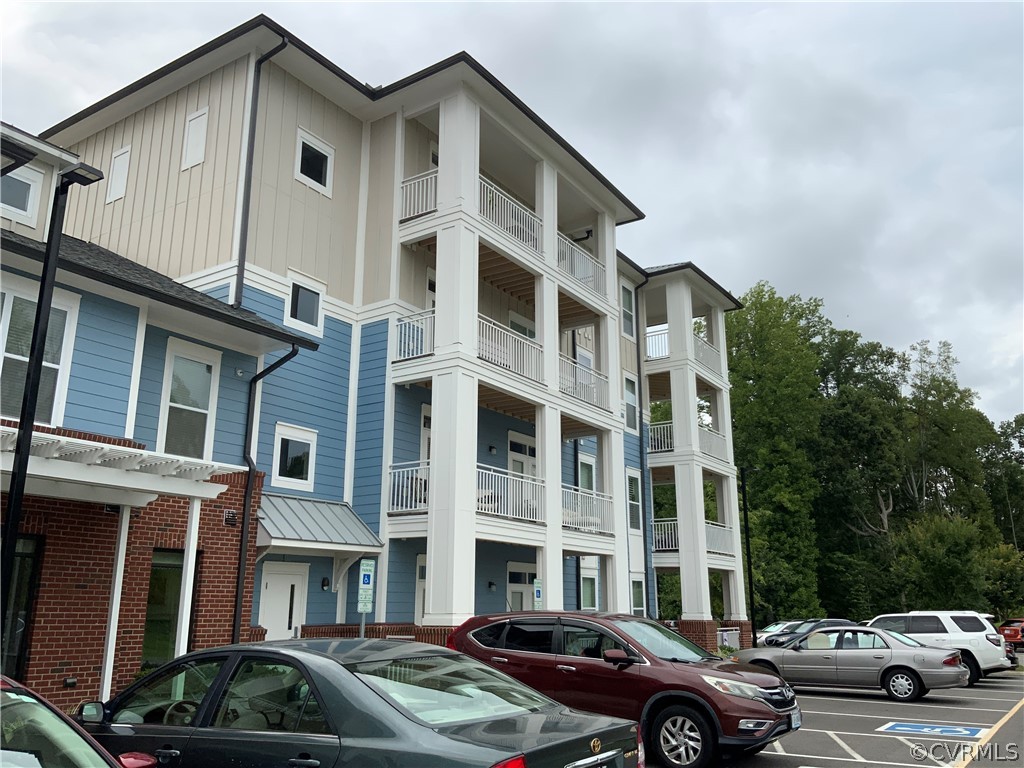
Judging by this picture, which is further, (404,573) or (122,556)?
(404,573)

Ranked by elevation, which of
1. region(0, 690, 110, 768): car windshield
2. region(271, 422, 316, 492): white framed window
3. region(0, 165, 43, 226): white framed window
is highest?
region(0, 165, 43, 226): white framed window

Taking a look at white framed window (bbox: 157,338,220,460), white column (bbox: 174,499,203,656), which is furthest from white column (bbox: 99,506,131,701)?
white framed window (bbox: 157,338,220,460)

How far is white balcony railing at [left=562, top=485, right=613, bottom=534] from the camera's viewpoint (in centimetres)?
1920

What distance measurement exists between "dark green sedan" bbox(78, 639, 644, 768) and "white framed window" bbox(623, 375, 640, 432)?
21595 millimetres

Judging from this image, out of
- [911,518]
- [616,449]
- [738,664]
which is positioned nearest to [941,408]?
[911,518]

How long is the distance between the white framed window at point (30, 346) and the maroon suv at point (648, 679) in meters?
6.54

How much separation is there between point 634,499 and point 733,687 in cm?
1790

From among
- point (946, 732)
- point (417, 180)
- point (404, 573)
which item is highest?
point (417, 180)

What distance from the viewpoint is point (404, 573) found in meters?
16.4

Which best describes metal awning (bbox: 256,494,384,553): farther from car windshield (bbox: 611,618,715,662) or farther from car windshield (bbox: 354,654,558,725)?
car windshield (bbox: 354,654,558,725)

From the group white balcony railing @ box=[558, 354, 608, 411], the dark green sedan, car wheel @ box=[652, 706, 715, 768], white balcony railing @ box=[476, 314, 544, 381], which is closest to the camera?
the dark green sedan

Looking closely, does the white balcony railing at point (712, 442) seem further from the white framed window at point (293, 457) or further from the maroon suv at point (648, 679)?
the maroon suv at point (648, 679)

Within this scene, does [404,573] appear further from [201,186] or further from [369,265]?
[201,186]

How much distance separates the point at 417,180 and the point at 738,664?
1241 centimetres
